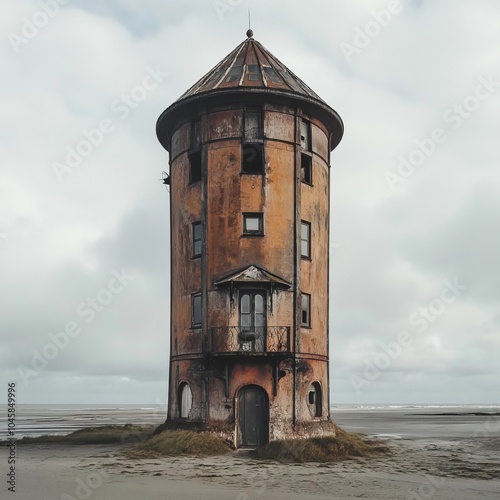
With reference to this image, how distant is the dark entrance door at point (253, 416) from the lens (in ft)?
88.6

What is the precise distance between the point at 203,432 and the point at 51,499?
10.8 m

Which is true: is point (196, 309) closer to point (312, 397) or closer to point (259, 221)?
point (259, 221)

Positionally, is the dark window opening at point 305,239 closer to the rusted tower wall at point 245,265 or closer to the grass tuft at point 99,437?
the rusted tower wall at point 245,265

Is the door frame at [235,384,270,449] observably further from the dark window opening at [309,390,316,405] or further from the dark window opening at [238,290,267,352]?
the dark window opening at [309,390,316,405]

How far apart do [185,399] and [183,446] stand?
10.5ft

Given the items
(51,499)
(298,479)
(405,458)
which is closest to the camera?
(51,499)

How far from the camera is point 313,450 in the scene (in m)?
25.3

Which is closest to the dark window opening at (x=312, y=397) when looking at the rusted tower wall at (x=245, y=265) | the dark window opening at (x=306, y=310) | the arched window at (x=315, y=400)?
the arched window at (x=315, y=400)

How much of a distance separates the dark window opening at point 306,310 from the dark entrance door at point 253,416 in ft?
12.1

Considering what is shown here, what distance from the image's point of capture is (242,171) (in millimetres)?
28781

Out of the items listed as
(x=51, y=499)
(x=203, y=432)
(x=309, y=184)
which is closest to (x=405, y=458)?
(x=203, y=432)

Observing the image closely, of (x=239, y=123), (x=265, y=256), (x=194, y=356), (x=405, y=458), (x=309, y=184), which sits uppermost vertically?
(x=239, y=123)

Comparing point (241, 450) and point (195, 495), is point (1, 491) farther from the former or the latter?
point (241, 450)

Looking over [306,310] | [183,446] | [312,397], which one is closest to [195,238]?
[306,310]
